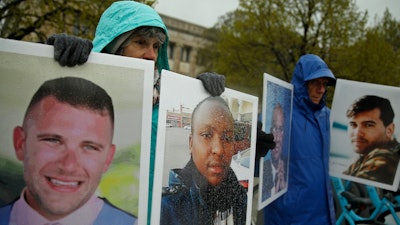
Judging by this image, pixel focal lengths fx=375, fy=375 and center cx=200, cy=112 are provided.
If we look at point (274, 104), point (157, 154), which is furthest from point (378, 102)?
point (157, 154)

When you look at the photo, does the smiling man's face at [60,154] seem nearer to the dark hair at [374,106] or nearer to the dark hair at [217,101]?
the dark hair at [217,101]

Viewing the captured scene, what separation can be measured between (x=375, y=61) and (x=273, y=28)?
327 cm

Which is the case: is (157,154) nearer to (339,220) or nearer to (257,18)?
(339,220)

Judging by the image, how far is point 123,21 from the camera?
1464 millimetres

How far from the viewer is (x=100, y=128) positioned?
3.70 feet

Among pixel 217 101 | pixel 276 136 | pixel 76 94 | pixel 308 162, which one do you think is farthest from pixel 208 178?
pixel 308 162

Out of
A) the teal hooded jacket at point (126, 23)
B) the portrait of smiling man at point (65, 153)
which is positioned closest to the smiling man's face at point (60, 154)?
the portrait of smiling man at point (65, 153)

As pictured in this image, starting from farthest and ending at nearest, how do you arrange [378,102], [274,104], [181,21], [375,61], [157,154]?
1. [181,21]
2. [375,61]
3. [378,102]
4. [274,104]
5. [157,154]

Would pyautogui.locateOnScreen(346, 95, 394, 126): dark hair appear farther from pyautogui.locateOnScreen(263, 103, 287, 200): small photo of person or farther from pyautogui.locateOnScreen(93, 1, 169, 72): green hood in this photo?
pyautogui.locateOnScreen(93, 1, 169, 72): green hood

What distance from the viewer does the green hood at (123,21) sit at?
143 centimetres

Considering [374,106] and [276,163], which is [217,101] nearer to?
[276,163]

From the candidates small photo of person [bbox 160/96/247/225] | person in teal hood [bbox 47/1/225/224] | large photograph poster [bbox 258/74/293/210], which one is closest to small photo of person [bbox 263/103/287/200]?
large photograph poster [bbox 258/74/293/210]

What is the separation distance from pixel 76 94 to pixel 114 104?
12 cm

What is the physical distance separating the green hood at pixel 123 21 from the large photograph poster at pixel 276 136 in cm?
88
